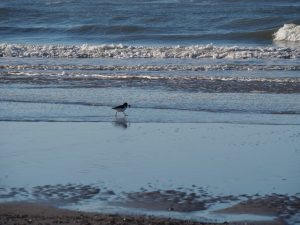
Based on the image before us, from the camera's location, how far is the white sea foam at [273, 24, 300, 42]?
1213 inches

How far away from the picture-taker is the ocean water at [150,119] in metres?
9.06

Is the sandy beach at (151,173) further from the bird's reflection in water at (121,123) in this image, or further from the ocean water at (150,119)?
the bird's reflection in water at (121,123)

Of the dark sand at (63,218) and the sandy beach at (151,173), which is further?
the sandy beach at (151,173)

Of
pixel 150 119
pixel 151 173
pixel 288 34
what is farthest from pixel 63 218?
pixel 288 34

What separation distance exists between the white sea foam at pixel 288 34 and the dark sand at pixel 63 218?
78.2 ft

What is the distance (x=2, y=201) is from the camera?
27.4ft

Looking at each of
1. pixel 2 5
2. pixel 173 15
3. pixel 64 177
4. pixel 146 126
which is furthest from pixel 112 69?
pixel 2 5

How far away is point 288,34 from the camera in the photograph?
31.2 metres

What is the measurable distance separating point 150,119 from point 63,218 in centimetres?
549

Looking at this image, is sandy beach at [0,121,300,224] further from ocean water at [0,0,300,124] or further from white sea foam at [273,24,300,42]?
white sea foam at [273,24,300,42]

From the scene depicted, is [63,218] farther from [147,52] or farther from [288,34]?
[288,34]

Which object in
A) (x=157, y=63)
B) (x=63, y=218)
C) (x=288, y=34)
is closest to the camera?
(x=63, y=218)

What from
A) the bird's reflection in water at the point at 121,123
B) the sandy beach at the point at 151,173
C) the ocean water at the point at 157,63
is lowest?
the sandy beach at the point at 151,173

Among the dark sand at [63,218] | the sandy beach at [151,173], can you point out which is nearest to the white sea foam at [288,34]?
the sandy beach at [151,173]
